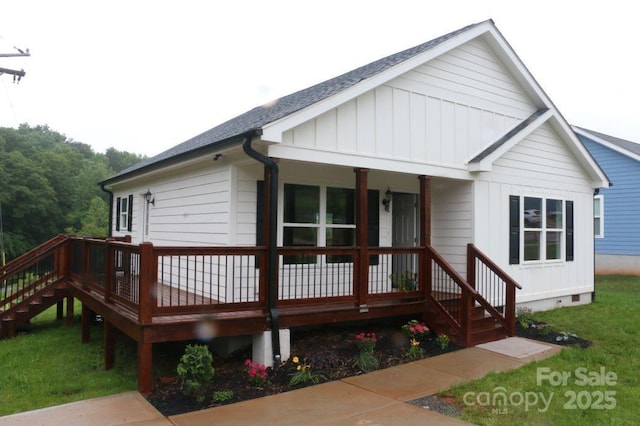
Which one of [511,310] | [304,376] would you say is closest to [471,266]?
[511,310]

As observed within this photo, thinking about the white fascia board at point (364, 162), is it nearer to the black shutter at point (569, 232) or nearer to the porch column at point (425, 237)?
the porch column at point (425, 237)

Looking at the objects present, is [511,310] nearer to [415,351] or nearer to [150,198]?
[415,351]

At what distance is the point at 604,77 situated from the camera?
2716cm

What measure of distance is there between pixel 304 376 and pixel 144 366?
6.25ft

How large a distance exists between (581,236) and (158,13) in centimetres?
1302

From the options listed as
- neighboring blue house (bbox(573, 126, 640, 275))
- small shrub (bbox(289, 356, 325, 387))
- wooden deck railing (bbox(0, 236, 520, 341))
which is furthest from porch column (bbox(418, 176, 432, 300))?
neighboring blue house (bbox(573, 126, 640, 275))

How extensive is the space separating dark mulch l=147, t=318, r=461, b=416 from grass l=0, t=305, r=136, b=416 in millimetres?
627

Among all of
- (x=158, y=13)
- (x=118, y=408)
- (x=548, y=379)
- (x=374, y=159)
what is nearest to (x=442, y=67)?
(x=374, y=159)

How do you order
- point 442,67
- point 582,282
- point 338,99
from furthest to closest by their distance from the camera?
point 582,282 → point 442,67 → point 338,99

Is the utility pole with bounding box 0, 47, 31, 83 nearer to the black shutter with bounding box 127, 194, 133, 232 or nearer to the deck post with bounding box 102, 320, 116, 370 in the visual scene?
the black shutter with bounding box 127, 194, 133, 232

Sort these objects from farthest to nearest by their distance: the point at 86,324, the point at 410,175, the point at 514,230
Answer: the point at 514,230 < the point at 410,175 < the point at 86,324

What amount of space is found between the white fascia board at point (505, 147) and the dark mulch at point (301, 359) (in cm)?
321

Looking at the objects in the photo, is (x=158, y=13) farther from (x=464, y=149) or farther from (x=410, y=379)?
(x=410, y=379)

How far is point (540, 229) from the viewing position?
10.5 meters
